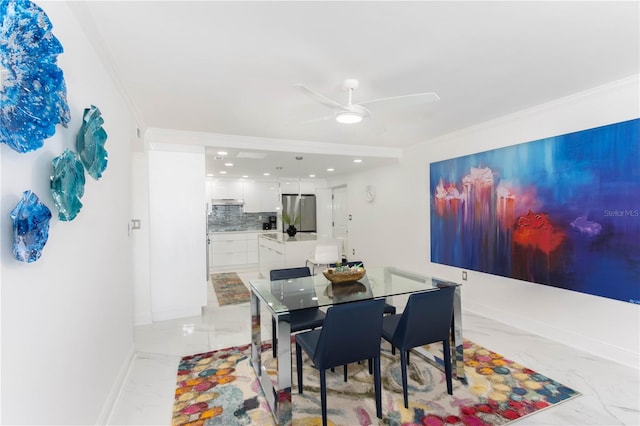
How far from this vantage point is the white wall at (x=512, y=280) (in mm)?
2643

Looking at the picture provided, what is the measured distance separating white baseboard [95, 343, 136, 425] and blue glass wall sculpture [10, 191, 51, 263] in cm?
142

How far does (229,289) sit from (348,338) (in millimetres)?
3889

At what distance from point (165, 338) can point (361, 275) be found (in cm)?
230

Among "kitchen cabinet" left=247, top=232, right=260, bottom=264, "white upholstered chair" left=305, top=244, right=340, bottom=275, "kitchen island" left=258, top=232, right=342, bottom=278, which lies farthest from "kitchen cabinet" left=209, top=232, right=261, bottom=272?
"white upholstered chair" left=305, top=244, right=340, bottom=275

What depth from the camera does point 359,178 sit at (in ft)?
21.9

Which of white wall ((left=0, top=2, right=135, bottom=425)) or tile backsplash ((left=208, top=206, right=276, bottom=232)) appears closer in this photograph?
white wall ((left=0, top=2, right=135, bottom=425))

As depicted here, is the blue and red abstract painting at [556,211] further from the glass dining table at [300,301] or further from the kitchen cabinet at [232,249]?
the kitchen cabinet at [232,249]

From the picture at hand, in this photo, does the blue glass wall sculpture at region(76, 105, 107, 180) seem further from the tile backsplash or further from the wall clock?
the tile backsplash

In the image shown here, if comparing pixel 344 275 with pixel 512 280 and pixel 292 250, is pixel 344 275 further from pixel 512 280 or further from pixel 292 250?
pixel 292 250

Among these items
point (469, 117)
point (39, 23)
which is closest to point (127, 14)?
point (39, 23)

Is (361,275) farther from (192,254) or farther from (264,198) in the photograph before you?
(264,198)

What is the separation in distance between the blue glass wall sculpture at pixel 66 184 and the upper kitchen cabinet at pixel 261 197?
20.3ft

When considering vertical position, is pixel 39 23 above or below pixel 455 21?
below

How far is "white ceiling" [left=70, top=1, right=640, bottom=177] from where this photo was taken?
65.4 inches
